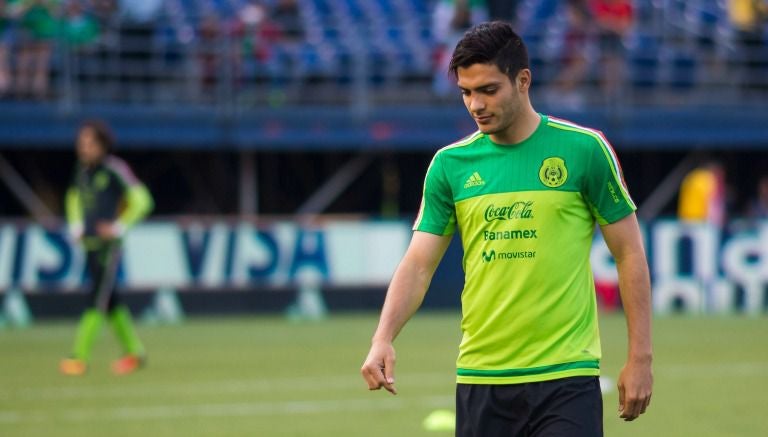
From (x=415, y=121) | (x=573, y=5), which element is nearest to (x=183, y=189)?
(x=415, y=121)

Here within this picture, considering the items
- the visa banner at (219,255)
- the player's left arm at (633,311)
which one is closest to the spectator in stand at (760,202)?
the visa banner at (219,255)

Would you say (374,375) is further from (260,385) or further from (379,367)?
(260,385)

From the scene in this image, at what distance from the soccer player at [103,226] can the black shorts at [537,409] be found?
28.6ft

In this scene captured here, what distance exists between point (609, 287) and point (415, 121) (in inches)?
162

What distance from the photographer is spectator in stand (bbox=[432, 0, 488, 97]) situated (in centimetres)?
2147

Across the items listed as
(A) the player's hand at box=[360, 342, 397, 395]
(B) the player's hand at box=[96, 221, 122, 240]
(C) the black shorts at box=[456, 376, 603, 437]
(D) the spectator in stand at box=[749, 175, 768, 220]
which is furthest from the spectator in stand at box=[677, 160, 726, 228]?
(A) the player's hand at box=[360, 342, 397, 395]

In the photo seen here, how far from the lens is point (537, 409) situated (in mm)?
5016

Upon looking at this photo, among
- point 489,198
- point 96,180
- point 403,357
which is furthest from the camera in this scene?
point 403,357

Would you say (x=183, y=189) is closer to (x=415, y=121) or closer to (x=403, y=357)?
(x=415, y=121)

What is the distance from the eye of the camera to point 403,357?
14.5 metres

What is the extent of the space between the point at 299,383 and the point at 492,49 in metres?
7.88

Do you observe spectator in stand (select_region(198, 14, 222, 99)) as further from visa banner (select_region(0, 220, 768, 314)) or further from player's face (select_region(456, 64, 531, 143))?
player's face (select_region(456, 64, 531, 143))

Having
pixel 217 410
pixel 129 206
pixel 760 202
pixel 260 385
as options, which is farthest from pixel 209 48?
pixel 217 410

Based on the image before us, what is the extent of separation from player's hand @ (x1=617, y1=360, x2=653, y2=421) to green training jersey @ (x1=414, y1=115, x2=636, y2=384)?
0.23 meters
